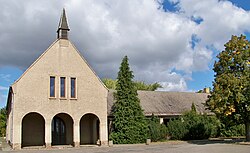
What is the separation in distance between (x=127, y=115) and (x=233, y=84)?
9889 millimetres

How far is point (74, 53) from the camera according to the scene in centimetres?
2855

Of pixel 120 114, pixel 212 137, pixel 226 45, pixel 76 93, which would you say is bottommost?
pixel 212 137

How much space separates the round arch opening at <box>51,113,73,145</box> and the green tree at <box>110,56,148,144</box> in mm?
4100

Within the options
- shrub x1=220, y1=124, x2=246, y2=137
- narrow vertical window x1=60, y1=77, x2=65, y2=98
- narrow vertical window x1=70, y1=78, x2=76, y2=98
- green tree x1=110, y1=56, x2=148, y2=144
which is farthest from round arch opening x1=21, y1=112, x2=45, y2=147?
shrub x1=220, y1=124, x2=246, y2=137

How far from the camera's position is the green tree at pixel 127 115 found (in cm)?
2895

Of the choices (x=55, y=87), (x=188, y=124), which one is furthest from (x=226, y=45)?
(x=55, y=87)

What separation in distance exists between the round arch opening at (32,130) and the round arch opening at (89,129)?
3878 millimetres

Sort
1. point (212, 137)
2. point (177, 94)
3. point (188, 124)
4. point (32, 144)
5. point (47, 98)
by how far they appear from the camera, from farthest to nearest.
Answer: point (177, 94) < point (212, 137) < point (188, 124) < point (32, 144) < point (47, 98)

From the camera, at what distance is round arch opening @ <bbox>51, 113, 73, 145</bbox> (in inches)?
1180

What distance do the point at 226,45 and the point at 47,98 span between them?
15405 mm

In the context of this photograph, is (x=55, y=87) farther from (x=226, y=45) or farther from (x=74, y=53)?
(x=226, y=45)

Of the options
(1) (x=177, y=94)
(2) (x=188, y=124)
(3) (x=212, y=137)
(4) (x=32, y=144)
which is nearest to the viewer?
(4) (x=32, y=144)

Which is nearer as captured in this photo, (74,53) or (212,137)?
(74,53)

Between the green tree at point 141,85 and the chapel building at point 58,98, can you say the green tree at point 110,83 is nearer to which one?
the green tree at point 141,85
